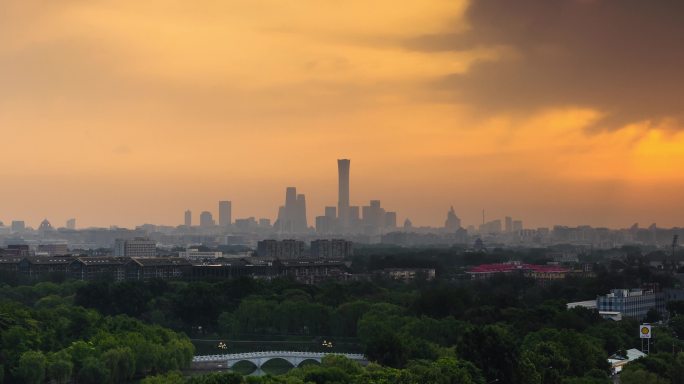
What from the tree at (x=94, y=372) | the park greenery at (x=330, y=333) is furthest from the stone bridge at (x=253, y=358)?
the tree at (x=94, y=372)

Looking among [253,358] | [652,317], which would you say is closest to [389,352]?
[253,358]

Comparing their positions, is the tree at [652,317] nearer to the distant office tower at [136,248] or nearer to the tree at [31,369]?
the tree at [31,369]

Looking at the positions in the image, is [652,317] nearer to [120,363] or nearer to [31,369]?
[120,363]

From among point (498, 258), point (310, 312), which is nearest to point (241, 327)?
point (310, 312)

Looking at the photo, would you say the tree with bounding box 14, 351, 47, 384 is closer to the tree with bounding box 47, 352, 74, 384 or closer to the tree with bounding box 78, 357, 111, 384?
the tree with bounding box 47, 352, 74, 384

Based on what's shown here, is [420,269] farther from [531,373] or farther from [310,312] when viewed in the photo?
[531,373]

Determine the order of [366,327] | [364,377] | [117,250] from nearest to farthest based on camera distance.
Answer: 1. [364,377]
2. [366,327]
3. [117,250]

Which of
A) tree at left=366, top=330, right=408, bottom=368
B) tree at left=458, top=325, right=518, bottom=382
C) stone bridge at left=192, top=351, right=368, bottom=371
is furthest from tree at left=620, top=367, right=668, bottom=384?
stone bridge at left=192, top=351, right=368, bottom=371
